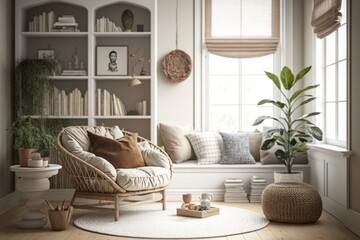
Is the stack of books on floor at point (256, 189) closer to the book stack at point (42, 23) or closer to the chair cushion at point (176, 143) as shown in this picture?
the chair cushion at point (176, 143)

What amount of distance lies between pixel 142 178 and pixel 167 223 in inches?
20.0

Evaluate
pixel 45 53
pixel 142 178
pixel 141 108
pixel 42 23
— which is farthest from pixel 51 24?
pixel 142 178

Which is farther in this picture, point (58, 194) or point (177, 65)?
point (177, 65)

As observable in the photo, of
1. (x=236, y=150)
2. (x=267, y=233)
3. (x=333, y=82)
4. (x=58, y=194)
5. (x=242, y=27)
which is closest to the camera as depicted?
(x=267, y=233)

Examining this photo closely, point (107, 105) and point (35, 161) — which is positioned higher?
point (107, 105)

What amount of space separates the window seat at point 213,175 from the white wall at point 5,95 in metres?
1.87

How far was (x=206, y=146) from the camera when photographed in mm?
6543

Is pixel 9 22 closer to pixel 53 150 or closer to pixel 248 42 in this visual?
pixel 53 150

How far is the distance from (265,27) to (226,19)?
0.51 metres

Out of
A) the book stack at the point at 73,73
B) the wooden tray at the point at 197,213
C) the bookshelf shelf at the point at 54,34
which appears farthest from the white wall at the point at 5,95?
the wooden tray at the point at 197,213

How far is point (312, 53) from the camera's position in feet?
21.1

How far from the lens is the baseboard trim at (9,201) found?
5.67m

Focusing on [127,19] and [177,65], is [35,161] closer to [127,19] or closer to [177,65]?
[127,19]

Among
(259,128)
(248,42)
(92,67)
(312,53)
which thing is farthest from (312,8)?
→ (92,67)
